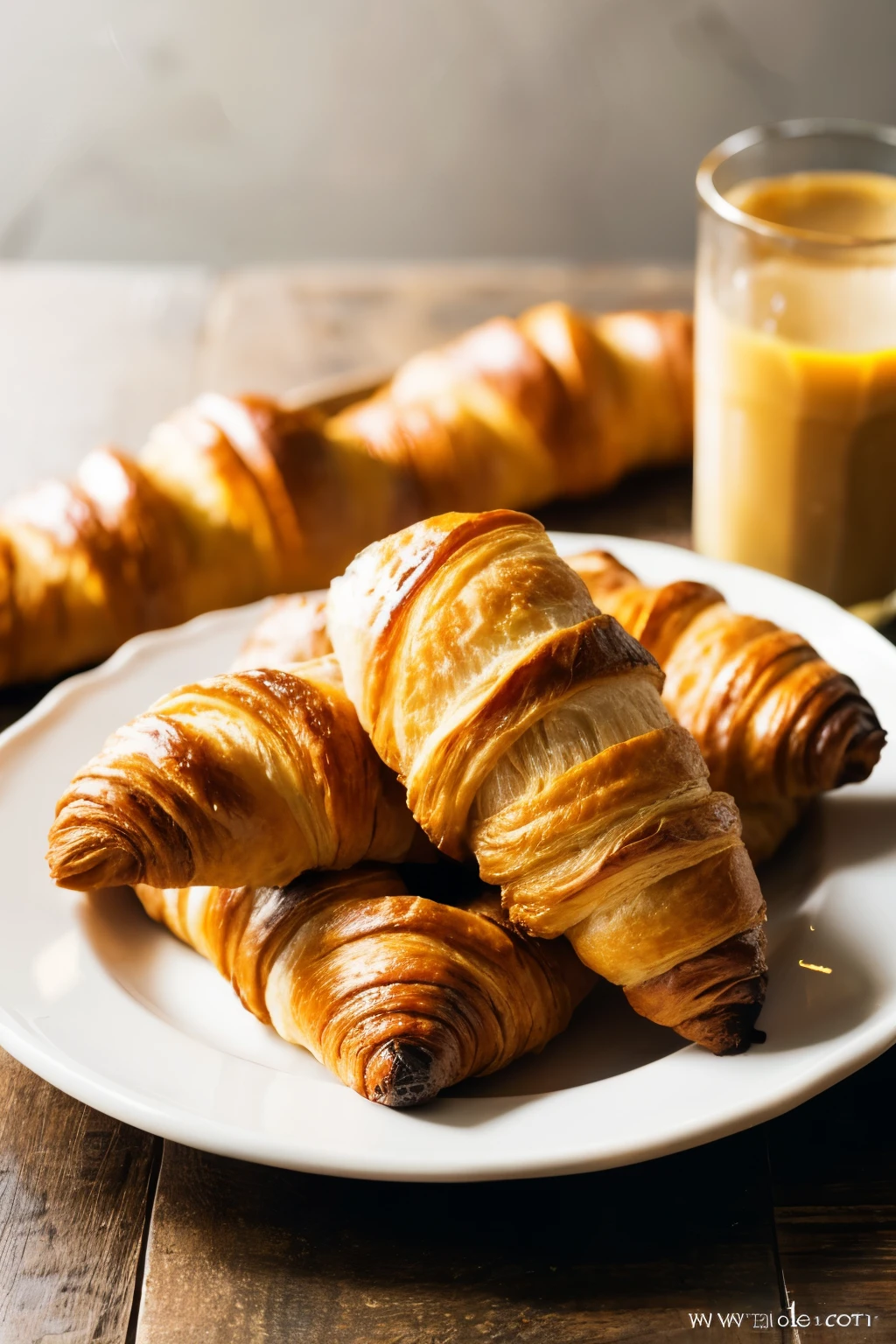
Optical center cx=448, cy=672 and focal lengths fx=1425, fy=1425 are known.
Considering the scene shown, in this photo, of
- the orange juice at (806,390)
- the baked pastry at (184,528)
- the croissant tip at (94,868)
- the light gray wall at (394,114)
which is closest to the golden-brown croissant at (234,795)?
the croissant tip at (94,868)

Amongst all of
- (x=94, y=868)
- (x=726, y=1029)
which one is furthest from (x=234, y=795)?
(x=726, y=1029)

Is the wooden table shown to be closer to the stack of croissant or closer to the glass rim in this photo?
the stack of croissant

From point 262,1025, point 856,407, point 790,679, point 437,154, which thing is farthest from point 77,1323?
point 437,154

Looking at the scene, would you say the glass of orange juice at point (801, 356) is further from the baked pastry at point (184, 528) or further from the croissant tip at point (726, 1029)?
the croissant tip at point (726, 1029)

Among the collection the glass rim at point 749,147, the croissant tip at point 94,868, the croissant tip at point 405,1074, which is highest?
the glass rim at point 749,147

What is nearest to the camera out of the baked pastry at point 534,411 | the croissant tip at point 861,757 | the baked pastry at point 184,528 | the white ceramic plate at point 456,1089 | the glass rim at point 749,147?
the white ceramic plate at point 456,1089

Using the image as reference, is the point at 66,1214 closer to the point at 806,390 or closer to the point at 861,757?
the point at 861,757

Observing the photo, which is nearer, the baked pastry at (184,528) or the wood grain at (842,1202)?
the wood grain at (842,1202)
